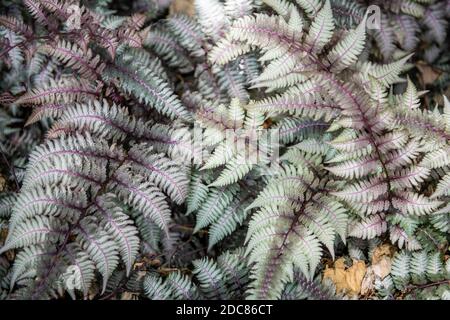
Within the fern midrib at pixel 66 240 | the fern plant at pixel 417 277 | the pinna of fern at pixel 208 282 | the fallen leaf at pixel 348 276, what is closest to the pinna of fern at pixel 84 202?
the fern midrib at pixel 66 240

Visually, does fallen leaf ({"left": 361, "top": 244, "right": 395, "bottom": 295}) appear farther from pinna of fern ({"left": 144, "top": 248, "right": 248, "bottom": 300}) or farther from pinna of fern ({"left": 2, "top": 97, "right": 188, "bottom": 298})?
pinna of fern ({"left": 2, "top": 97, "right": 188, "bottom": 298})

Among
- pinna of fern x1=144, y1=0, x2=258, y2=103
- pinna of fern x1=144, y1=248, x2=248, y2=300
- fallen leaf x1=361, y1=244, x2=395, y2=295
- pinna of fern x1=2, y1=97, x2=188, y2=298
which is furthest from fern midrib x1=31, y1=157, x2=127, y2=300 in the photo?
fallen leaf x1=361, y1=244, x2=395, y2=295

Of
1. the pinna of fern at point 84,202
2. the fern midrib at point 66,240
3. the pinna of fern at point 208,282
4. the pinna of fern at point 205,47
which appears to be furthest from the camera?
the pinna of fern at point 205,47

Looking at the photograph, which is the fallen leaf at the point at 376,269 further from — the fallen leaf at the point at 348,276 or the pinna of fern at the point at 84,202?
the pinna of fern at the point at 84,202

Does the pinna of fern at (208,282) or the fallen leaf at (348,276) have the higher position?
the fallen leaf at (348,276)

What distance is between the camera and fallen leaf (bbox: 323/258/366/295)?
3.15 meters

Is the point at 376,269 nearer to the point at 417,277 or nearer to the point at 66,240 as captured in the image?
the point at 417,277

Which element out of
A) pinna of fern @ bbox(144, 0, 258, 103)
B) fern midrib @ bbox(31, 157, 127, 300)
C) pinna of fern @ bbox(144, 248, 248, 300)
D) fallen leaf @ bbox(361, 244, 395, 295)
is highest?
pinna of fern @ bbox(144, 0, 258, 103)

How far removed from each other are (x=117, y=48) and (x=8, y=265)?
1625 mm

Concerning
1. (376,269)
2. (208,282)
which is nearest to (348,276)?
(376,269)

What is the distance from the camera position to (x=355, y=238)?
3.29 metres

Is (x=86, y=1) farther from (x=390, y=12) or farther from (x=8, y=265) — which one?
(x=390, y=12)

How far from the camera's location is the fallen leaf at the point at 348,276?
10.3 ft

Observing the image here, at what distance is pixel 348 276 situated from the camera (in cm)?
317
